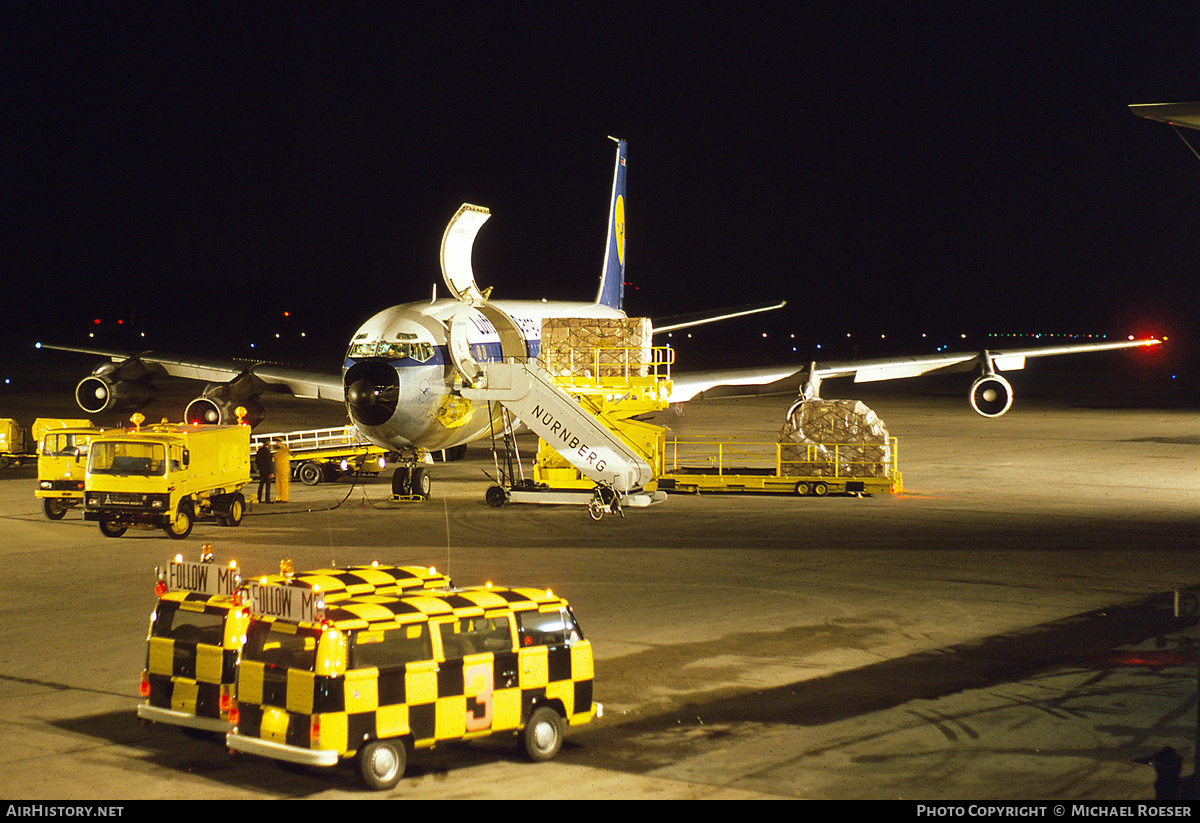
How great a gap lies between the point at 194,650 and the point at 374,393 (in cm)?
1664

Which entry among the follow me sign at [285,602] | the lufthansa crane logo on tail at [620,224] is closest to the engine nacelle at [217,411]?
the lufthansa crane logo on tail at [620,224]

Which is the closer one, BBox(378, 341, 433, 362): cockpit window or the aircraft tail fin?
BBox(378, 341, 433, 362): cockpit window

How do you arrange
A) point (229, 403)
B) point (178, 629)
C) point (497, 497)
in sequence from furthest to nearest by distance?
point (229, 403), point (497, 497), point (178, 629)

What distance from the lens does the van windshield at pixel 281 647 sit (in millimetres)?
10156

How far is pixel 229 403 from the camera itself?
36.4 m

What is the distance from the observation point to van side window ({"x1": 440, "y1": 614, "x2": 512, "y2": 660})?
1078 centimetres

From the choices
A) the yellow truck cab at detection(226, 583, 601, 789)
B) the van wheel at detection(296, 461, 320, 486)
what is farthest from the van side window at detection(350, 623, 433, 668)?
the van wheel at detection(296, 461, 320, 486)

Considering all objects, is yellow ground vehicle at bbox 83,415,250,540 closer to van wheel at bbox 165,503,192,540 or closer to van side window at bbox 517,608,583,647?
van wheel at bbox 165,503,192,540

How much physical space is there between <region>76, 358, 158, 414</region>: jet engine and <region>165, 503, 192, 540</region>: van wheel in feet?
49.6

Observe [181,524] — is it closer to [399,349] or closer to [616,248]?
[399,349]

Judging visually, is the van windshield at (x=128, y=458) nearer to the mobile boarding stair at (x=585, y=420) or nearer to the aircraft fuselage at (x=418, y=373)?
the aircraft fuselage at (x=418, y=373)

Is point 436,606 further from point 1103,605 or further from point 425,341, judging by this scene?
point 425,341

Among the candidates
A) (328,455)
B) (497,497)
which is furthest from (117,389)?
(497,497)

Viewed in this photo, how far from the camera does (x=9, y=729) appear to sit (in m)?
11.9
